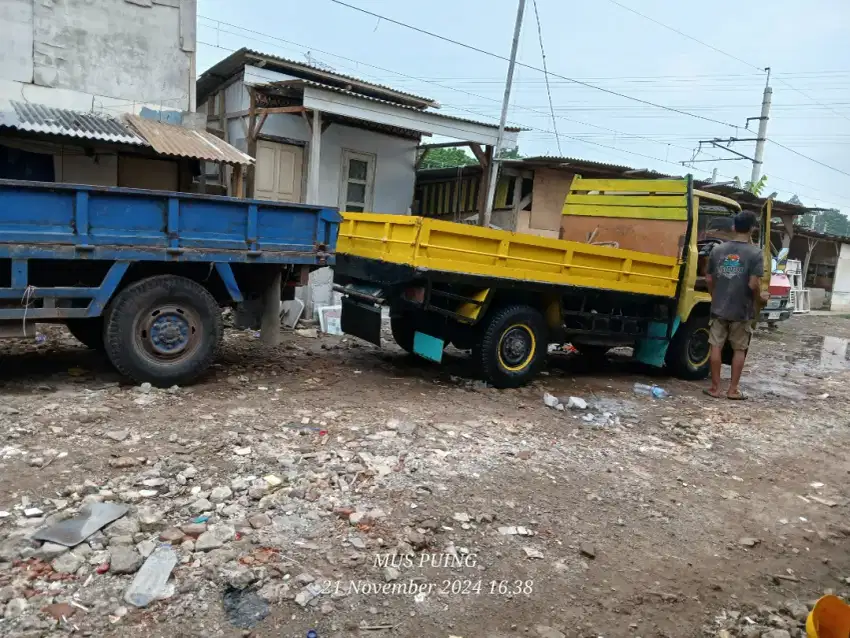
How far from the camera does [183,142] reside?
332 inches

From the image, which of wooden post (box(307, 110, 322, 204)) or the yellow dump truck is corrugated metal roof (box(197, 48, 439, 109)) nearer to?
wooden post (box(307, 110, 322, 204))

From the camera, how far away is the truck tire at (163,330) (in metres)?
4.92

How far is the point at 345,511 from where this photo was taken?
329 centimetres

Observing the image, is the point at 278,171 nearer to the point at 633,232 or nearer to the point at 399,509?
the point at 633,232

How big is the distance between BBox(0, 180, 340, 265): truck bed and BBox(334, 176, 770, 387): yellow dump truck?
68cm

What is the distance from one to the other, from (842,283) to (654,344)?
20238mm

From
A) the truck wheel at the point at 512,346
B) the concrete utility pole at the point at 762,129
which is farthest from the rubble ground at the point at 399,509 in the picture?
the concrete utility pole at the point at 762,129

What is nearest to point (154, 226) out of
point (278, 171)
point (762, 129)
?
point (278, 171)

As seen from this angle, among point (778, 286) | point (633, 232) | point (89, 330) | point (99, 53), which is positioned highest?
point (99, 53)

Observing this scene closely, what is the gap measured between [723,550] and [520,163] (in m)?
10.4

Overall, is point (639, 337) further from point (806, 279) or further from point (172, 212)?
point (806, 279)

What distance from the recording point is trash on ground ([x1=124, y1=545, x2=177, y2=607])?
8.14 feet

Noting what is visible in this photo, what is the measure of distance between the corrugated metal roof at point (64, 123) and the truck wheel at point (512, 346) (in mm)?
5221

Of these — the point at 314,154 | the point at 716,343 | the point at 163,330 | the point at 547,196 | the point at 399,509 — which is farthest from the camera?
the point at 547,196
